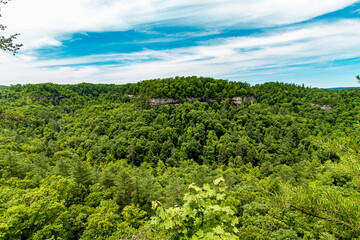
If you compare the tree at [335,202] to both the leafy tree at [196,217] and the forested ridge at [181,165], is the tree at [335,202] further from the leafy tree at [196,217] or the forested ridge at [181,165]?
the leafy tree at [196,217]

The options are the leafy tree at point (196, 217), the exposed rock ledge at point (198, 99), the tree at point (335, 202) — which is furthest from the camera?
the exposed rock ledge at point (198, 99)

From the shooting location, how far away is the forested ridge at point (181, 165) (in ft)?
14.0

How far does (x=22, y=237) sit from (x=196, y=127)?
55.8 meters

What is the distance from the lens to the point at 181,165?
159 feet

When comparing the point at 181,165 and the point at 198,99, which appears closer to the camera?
the point at 181,165

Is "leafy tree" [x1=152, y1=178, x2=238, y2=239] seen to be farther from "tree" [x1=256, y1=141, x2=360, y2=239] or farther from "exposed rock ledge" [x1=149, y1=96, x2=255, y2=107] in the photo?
"exposed rock ledge" [x1=149, y1=96, x2=255, y2=107]

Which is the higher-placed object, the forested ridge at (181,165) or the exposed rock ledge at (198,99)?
the exposed rock ledge at (198,99)

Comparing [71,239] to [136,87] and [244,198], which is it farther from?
[136,87]

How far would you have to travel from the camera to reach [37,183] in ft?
65.3

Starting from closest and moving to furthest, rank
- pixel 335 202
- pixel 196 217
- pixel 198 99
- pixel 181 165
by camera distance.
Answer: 1. pixel 335 202
2. pixel 196 217
3. pixel 181 165
4. pixel 198 99

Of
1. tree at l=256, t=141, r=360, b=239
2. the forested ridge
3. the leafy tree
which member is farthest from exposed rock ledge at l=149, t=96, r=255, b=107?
tree at l=256, t=141, r=360, b=239

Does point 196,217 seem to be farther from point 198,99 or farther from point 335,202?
point 198,99

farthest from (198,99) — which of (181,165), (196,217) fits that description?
(196,217)

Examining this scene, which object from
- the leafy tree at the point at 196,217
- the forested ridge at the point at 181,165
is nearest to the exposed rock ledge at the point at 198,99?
the forested ridge at the point at 181,165
